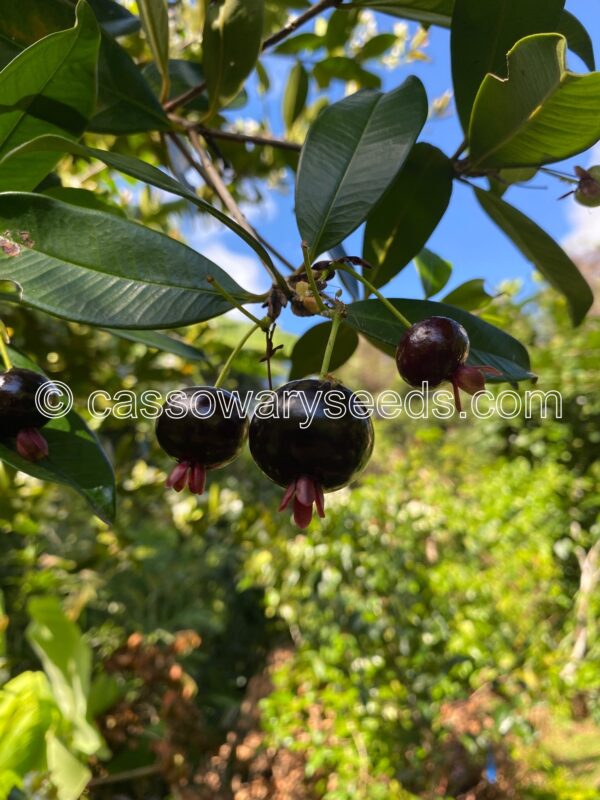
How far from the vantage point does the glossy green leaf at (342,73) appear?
1.47m

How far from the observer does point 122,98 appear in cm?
79

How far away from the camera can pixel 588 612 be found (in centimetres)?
388

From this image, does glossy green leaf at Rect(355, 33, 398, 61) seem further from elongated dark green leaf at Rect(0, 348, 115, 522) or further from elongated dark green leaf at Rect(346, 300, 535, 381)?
elongated dark green leaf at Rect(0, 348, 115, 522)

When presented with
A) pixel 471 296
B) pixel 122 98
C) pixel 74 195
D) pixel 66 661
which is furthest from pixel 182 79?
pixel 66 661

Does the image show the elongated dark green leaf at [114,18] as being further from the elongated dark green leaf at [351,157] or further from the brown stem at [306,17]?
the elongated dark green leaf at [351,157]

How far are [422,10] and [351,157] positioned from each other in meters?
0.36

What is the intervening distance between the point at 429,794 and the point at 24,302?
2.61 m

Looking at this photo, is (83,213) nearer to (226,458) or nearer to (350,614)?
(226,458)

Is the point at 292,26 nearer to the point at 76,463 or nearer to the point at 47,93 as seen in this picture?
the point at 47,93

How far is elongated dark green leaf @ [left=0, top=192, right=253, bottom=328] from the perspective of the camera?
1.65 feet

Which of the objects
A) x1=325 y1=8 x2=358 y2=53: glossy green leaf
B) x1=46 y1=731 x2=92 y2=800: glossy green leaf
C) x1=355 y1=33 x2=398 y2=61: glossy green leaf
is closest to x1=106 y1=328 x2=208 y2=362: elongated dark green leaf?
x1=325 y1=8 x2=358 y2=53: glossy green leaf

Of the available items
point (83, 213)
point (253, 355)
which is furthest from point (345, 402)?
point (253, 355)

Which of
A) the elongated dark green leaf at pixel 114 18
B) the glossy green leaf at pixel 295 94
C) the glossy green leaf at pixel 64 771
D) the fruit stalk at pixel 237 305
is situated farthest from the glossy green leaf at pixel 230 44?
the glossy green leaf at pixel 64 771

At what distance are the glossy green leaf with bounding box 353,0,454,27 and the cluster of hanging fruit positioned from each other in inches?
23.6
